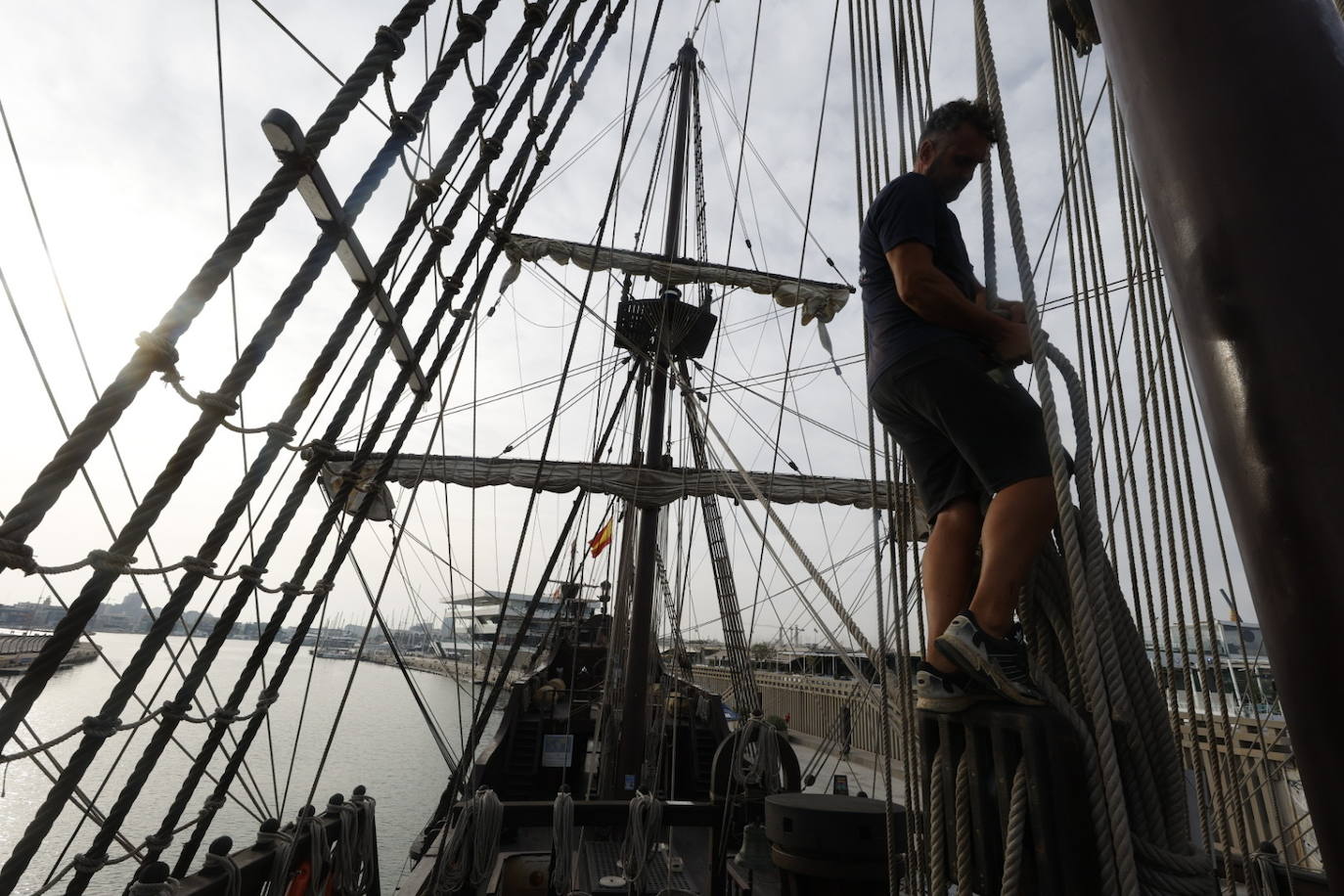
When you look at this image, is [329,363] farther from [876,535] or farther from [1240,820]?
[1240,820]

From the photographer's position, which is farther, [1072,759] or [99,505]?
[99,505]

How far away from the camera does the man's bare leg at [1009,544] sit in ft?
3.48

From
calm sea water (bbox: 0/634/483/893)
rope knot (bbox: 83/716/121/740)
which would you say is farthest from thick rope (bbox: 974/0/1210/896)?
calm sea water (bbox: 0/634/483/893)

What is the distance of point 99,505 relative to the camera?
1930 millimetres

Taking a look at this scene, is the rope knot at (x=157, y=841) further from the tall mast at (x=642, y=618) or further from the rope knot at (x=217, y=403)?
the tall mast at (x=642, y=618)

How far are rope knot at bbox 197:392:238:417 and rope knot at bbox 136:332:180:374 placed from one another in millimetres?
104

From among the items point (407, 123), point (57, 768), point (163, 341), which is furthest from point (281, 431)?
point (57, 768)

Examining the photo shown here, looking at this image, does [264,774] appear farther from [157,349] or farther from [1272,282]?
[1272,282]

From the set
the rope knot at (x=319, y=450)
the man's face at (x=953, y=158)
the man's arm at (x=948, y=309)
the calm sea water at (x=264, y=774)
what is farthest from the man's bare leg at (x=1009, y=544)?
the calm sea water at (x=264, y=774)

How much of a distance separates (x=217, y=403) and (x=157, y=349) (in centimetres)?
17

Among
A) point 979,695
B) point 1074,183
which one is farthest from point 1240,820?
point 1074,183

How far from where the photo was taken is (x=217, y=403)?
1.39 m

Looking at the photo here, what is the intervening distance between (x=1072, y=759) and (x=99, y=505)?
7.98ft

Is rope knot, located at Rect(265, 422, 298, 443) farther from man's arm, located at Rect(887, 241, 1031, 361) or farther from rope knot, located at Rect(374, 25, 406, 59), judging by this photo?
man's arm, located at Rect(887, 241, 1031, 361)
